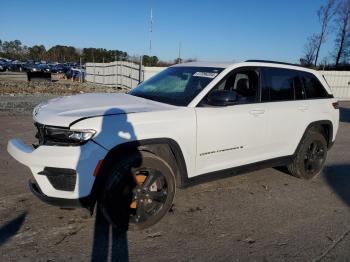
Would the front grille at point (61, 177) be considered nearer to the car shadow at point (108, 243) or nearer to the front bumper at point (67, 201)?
the front bumper at point (67, 201)

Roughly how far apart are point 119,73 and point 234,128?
21.4m

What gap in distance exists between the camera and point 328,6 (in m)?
50.8

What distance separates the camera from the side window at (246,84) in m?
4.75

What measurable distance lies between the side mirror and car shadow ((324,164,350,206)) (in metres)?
2.31

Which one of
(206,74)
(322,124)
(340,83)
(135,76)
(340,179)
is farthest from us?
(340,83)

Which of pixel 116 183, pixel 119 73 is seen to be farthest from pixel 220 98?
pixel 119 73

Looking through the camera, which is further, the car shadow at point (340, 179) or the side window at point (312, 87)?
the side window at point (312, 87)

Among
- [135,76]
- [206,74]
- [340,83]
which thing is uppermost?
[206,74]

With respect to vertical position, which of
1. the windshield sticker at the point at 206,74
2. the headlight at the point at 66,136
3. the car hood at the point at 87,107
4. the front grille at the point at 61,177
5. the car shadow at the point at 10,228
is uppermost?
the windshield sticker at the point at 206,74

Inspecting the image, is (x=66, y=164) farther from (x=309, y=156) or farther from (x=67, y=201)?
(x=309, y=156)

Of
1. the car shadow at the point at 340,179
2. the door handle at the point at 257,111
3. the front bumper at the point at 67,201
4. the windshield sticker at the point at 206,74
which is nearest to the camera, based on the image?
the front bumper at the point at 67,201

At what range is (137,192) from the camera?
12.1ft

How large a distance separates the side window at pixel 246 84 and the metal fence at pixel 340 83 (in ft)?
63.6

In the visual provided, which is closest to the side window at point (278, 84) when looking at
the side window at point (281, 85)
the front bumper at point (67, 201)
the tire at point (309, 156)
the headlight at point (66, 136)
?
the side window at point (281, 85)
